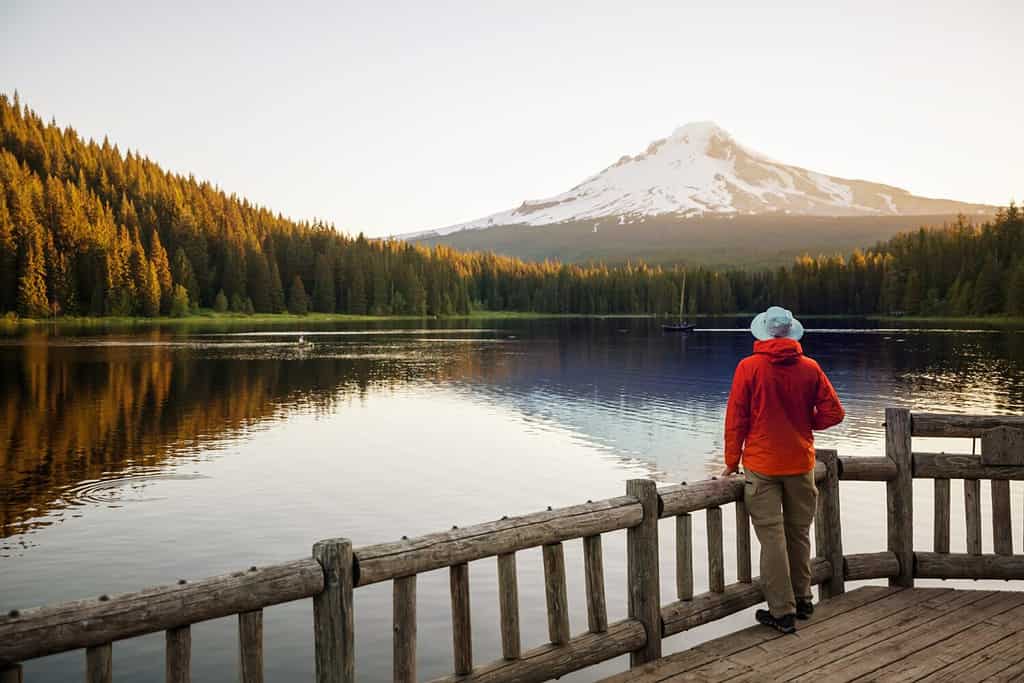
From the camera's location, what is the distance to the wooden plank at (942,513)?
890 centimetres

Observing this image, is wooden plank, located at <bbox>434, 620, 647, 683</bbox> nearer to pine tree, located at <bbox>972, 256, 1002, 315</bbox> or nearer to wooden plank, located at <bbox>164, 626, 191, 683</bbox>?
wooden plank, located at <bbox>164, 626, 191, 683</bbox>

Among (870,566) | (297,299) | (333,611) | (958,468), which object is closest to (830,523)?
(870,566)

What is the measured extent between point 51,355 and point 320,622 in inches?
2621

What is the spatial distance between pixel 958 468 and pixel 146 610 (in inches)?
328

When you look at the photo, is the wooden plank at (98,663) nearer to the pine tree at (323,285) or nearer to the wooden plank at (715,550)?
the wooden plank at (715,550)

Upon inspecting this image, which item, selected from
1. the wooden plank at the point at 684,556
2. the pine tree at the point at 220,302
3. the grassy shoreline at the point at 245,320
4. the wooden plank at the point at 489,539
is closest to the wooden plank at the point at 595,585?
the wooden plank at the point at 489,539

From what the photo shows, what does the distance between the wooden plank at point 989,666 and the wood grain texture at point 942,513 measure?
1.74 m

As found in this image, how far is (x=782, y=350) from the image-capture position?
7.71m

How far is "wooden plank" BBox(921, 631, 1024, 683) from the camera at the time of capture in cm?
661

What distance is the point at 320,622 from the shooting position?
18.3 feet

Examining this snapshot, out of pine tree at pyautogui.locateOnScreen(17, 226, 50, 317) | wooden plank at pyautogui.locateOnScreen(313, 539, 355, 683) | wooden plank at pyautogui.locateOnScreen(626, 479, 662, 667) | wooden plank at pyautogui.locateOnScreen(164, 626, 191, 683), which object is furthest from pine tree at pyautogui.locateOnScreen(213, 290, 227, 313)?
wooden plank at pyautogui.locateOnScreen(164, 626, 191, 683)

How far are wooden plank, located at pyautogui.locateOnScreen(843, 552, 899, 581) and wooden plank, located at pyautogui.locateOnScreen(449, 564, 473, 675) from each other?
495cm

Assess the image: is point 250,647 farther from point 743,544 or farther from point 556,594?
point 743,544

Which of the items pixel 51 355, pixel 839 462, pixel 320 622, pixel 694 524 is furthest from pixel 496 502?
pixel 51 355
